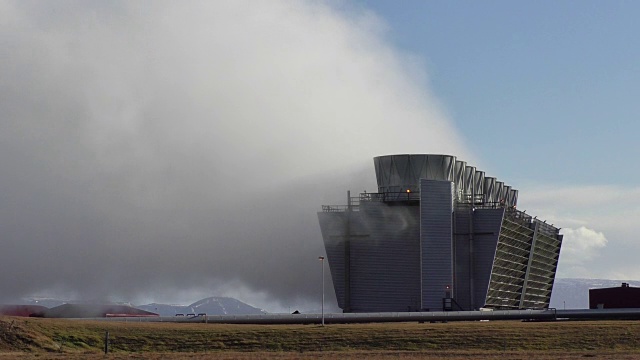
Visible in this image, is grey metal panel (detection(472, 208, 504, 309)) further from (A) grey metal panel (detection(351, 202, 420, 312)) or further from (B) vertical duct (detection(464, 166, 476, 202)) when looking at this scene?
(B) vertical duct (detection(464, 166, 476, 202))

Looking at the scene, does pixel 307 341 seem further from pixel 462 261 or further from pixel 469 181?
pixel 469 181

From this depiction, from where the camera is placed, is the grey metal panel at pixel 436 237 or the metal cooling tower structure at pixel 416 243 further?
the metal cooling tower structure at pixel 416 243

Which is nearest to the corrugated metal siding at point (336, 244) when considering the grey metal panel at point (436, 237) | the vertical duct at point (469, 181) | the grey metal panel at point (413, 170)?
the grey metal panel at point (413, 170)

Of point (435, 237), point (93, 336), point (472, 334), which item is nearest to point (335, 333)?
point (472, 334)

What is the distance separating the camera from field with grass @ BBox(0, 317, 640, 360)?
87125 mm

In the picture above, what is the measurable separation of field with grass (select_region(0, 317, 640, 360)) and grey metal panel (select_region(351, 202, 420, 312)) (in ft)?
241

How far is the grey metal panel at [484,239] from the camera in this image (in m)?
176

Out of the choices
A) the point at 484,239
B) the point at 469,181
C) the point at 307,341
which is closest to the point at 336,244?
the point at 484,239

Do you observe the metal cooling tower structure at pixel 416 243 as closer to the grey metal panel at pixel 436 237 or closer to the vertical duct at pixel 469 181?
the grey metal panel at pixel 436 237

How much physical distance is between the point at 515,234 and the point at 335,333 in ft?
336

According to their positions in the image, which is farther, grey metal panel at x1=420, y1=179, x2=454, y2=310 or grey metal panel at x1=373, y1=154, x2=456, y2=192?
grey metal panel at x1=373, y1=154, x2=456, y2=192

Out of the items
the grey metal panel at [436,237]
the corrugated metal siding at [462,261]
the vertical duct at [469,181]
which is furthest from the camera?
the vertical duct at [469,181]

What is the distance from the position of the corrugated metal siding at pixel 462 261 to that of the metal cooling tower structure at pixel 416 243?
17 centimetres

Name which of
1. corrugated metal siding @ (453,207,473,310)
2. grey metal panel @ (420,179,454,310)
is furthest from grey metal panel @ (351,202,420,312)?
corrugated metal siding @ (453,207,473,310)
